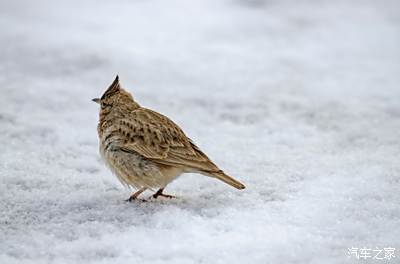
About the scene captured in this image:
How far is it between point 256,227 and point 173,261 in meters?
0.89

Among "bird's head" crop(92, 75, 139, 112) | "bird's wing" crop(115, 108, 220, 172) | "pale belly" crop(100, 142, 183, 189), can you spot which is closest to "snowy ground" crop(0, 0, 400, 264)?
"pale belly" crop(100, 142, 183, 189)

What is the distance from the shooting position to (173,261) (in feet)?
16.0

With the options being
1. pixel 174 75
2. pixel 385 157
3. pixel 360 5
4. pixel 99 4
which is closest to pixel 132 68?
pixel 174 75

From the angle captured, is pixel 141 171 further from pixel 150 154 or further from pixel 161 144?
pixel 161 144

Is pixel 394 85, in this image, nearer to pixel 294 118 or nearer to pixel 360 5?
pixel 294 118

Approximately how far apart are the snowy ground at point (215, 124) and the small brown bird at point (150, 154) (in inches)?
10.1

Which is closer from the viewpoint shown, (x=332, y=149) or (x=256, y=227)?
(x=256, y=227)

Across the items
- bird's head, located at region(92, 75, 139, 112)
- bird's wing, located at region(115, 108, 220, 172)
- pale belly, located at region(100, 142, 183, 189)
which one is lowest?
pale belly, located at region(100, 142, 183, 189)

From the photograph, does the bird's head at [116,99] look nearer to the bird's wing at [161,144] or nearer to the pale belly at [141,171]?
the bird's wing at [161,144]

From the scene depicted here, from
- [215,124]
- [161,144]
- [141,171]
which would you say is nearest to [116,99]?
[161,144]

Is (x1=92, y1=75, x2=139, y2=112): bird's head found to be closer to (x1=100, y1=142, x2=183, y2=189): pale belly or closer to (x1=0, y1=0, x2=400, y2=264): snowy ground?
(x1=100, y1=142, x2=183, y2=189): pale belly

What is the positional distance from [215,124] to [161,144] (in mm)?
2740

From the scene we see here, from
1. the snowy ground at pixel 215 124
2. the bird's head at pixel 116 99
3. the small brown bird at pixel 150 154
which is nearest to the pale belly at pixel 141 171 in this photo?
the small brown bird at pixel 150 154

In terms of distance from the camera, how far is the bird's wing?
19.2 feet
